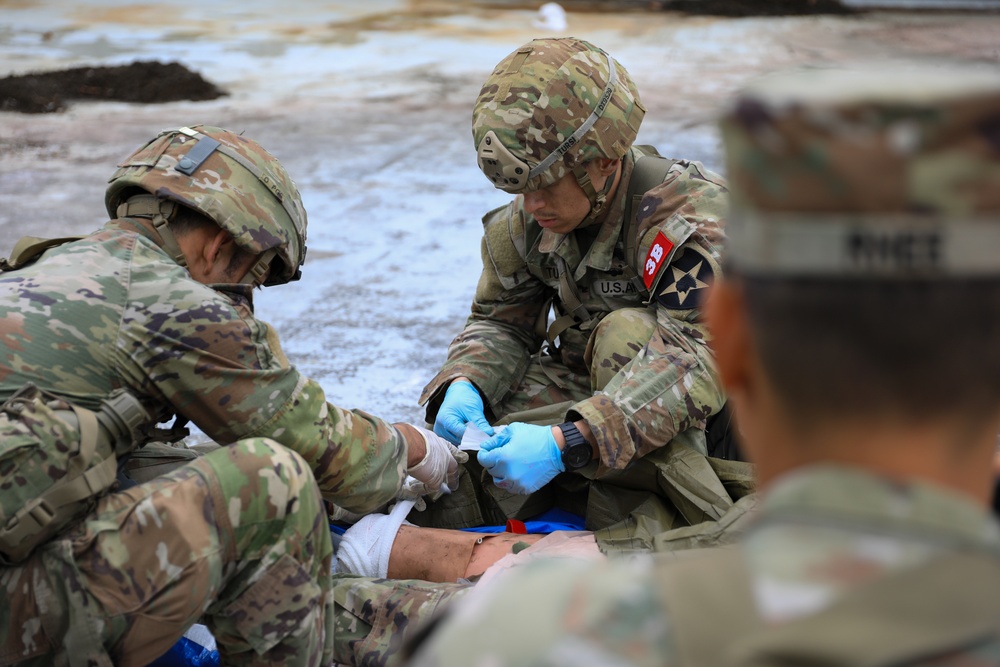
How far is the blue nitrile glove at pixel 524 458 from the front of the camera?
293 cm

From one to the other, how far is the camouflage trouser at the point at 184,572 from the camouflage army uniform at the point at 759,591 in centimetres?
123

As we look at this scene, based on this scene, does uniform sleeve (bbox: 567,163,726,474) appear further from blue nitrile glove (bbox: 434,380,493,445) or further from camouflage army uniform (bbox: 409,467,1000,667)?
camouflage army uniform (bbox: 409,467,1000,667)

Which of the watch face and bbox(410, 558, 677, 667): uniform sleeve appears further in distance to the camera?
the watch face

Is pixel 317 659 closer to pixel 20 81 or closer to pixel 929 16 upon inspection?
pixel 20 81

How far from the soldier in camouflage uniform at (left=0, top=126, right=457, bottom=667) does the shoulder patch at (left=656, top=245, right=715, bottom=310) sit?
963 millimetres

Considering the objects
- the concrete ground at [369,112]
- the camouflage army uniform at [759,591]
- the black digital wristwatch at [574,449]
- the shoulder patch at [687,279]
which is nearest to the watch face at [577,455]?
the black digital wristwatch at [574,449]

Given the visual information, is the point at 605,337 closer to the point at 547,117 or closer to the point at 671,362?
the point at 671,362

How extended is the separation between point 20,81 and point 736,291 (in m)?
9.63

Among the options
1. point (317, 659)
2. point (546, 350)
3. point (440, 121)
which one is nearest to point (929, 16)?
point (440, 121)

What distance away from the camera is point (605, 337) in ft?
10.2

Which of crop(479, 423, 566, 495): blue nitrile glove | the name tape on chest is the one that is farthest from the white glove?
the name tape on chest

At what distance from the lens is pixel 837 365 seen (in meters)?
0.97

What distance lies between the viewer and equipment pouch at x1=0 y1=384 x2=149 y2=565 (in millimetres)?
2096

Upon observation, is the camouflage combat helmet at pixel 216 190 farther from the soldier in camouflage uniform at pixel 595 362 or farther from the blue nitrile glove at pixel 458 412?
the blue nitrile glove at pixel 458 412
